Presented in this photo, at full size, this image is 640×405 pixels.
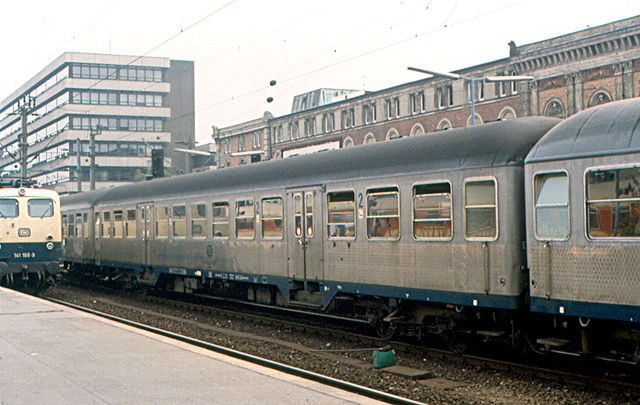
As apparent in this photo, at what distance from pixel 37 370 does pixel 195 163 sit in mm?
98490

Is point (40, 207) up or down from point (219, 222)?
up

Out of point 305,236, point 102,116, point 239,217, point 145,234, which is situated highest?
point 102,116

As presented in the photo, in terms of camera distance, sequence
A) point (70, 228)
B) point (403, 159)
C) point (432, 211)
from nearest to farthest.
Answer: point (432, 211) → point (403, 159) → point (70, 228)

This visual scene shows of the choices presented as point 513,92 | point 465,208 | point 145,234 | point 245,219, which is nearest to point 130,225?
point 145,234

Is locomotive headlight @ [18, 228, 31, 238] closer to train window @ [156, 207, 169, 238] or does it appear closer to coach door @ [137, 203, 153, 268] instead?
coach door @ [137, 203, 153, 268]

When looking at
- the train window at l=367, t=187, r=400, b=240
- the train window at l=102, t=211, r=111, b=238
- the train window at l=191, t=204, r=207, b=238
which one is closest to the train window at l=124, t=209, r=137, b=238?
the train window at l=102, t=211, r=111, b=238

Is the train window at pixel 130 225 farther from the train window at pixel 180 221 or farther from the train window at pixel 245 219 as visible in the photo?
the train window at pixel 245 219

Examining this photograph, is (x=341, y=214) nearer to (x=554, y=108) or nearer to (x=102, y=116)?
(x=554, y=108)

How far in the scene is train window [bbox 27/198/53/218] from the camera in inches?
938

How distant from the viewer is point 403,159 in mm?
12891

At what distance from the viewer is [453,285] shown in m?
11.7

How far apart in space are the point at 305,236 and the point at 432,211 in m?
3.90

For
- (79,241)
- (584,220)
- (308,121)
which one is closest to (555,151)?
(584,220)

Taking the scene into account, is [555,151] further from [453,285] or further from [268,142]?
[268,142]
